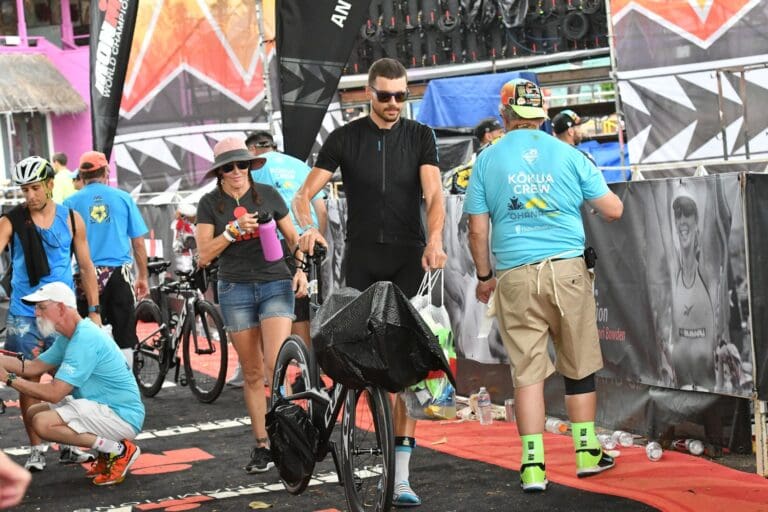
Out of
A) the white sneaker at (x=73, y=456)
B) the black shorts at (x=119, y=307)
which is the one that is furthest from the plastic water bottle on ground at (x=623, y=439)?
the black shorts at (x=119, y=307)

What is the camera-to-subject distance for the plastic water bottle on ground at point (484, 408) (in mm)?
9102

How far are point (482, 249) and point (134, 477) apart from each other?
259cm

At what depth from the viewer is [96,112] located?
48.9ft

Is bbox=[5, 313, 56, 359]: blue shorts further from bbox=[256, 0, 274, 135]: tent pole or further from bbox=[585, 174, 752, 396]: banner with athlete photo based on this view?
bbox=[256, 0, 274, 135]: tent pole

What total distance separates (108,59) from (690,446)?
9155 millimetres

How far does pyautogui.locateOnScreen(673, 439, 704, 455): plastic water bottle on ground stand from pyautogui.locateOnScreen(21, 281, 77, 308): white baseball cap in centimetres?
358

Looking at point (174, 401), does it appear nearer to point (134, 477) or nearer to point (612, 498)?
point (134, 477)

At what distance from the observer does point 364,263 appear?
6863mm

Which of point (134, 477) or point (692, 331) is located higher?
point (692, 331)

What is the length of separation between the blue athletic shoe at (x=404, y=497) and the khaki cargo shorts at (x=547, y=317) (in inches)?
33.0

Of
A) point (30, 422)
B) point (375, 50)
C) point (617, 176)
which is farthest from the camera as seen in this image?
point (375, 50)

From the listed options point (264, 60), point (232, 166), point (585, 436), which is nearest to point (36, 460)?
point (232, 166)

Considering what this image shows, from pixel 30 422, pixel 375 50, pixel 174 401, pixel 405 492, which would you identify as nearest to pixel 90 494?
pixel 30 422

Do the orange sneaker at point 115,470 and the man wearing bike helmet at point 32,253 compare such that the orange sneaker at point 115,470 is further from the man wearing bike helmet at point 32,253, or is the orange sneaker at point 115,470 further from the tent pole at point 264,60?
the tent pole at point 264,60
